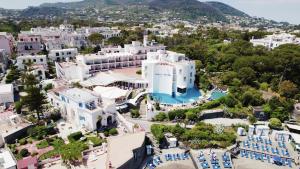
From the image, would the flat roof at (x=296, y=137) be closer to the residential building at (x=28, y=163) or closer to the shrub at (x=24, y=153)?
the residential building at (x=28, y=163)

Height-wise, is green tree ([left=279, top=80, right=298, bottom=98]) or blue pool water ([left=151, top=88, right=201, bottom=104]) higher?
green tree ([left=279, top=80, right=298, bottom=98])

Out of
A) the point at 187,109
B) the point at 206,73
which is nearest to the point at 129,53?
the point at 206,73

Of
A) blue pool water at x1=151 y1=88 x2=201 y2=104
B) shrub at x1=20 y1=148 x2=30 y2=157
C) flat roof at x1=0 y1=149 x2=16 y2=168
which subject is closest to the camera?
flat roof at x1=0 y1=149 x2=16 y2=168

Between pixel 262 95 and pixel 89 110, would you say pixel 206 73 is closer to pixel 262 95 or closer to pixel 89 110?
pixel 262 95

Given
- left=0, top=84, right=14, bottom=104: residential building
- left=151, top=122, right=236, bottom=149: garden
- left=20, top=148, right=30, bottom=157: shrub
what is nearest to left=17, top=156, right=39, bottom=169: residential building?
left=20, top=148, right=30, bottom=157: shrub

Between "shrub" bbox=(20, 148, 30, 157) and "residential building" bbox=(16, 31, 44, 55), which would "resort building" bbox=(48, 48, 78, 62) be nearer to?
"residential building" bbox=(16, 31, 44, 55)

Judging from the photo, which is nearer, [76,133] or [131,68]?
[76,133]
